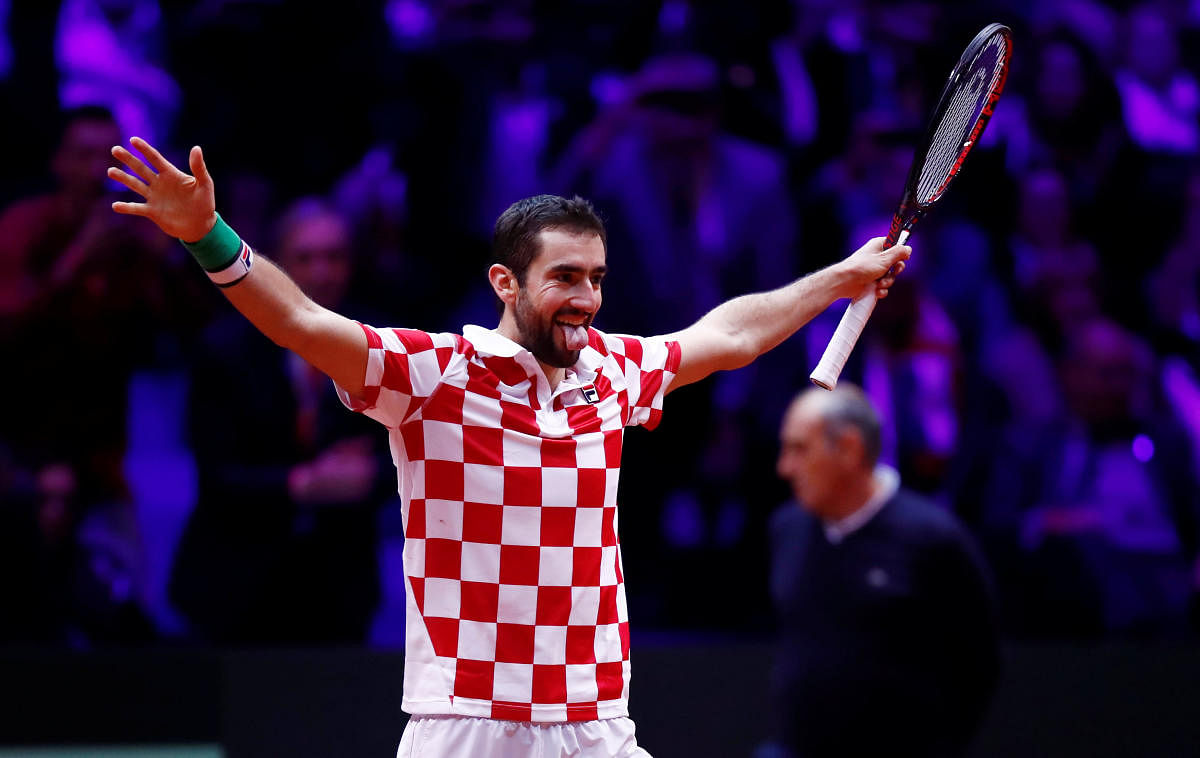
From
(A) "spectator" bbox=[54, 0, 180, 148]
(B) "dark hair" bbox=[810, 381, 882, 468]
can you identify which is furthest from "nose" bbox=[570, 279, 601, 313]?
(A) "spectator" bbox=[54, 0, 180, 148]

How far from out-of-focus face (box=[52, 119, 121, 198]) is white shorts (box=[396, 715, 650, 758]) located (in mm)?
4113

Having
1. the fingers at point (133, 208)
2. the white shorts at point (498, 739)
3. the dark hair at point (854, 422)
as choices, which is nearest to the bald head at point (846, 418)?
the dark hair at point (854, 422)

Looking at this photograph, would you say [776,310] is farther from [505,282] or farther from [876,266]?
[505,282]

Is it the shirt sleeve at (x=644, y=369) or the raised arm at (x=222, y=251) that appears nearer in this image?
the raised arm at (x=222, y=251)

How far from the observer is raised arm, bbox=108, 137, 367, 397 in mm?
2365

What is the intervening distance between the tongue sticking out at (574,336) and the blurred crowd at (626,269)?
3328 mm

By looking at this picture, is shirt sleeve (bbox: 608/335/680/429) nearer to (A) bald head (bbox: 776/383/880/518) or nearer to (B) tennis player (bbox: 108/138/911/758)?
(B) tennis player (bbox: 108/138/911/758)

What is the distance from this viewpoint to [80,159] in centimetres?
592

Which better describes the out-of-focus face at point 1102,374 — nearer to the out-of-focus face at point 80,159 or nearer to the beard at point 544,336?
the beard at point 544,336

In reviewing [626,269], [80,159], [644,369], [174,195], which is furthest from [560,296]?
[80,159]

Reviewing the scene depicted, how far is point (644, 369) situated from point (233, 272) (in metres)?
0.92

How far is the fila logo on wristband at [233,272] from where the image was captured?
2381 millimetres

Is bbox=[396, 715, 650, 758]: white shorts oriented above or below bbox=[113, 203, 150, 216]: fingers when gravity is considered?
below

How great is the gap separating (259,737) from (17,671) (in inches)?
58.5
